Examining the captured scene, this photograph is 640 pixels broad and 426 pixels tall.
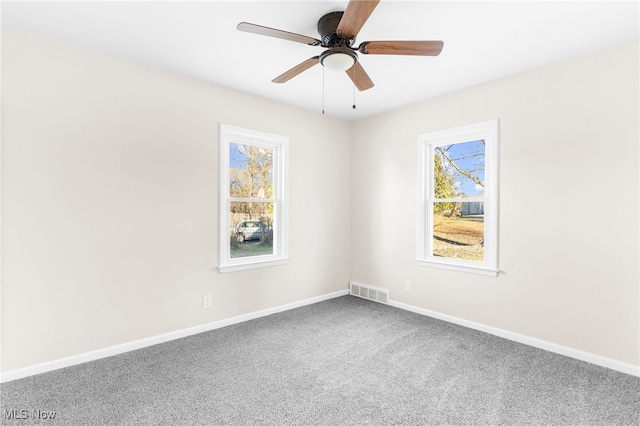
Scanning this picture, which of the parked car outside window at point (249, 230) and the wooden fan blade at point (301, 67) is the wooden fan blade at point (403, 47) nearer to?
the wooden fan blade at point (301, 67)

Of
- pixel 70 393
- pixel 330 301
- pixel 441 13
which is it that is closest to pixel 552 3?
pixel 441 13

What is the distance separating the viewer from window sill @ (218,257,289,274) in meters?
3.31

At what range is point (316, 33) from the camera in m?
2.31

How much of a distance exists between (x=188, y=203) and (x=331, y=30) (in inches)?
78.2

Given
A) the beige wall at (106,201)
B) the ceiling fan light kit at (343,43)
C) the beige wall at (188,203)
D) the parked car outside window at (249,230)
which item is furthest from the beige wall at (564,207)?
the beige wall at (106,201)

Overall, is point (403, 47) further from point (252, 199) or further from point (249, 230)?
point (249, 230)

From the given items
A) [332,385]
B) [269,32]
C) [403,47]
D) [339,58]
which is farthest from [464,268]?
[269,32]

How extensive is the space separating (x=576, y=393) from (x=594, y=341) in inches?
26.6

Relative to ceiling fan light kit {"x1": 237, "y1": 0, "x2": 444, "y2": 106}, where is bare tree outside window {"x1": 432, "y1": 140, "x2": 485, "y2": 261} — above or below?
below

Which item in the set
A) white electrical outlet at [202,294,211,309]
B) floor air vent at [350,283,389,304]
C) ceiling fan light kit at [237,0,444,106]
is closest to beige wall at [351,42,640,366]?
floor air vent at [350,283,389,304]

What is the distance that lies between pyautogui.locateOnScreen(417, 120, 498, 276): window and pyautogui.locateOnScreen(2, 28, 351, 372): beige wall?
188 cm

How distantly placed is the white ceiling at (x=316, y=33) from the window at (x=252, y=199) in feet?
2.31

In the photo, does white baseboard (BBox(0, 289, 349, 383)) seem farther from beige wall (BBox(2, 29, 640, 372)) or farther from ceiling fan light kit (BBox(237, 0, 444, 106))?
ceiling fan light kit (BBox(237, 0, 444, 106))

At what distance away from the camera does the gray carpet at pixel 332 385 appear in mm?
1901
